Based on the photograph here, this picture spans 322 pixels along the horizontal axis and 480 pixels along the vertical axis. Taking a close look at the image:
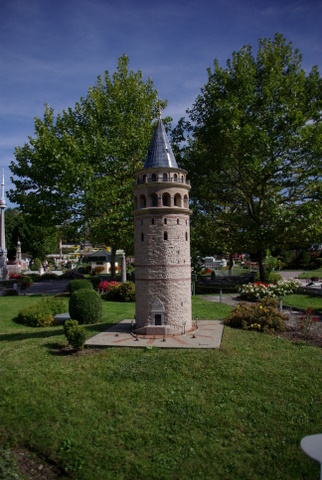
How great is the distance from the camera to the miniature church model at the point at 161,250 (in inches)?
696

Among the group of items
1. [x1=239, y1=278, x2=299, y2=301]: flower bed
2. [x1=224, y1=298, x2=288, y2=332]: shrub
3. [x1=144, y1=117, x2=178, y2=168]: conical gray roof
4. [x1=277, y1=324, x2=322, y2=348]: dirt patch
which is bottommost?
[x1=277, y1=324, x2=322, y2=348]: dirt patch

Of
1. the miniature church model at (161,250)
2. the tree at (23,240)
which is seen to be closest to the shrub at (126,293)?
the miniature church model at (161,250)

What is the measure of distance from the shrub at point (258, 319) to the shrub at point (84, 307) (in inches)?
288

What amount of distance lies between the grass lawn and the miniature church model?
2.68 meters

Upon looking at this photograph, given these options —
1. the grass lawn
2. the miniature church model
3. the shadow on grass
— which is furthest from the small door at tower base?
the shadow on grass

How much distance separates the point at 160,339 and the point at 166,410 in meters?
5.37

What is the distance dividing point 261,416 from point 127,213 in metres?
23.7

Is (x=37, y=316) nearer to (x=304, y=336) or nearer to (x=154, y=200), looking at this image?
(x=154, y=200)

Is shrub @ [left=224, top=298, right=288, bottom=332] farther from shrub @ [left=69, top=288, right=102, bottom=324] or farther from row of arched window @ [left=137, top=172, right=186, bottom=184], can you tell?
row of arched window @ [left=137, top=172, right=186, bottom=184]

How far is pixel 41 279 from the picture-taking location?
51.3 metres

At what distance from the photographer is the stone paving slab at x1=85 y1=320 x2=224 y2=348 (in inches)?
623

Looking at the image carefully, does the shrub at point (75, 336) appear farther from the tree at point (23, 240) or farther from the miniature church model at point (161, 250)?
the tree at point (23, 240)

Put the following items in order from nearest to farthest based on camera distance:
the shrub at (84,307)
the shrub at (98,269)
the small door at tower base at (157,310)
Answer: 1. the small door at tower base at (157,310)
2. the shrub at (84,307)
3. the shrub at (98,269)

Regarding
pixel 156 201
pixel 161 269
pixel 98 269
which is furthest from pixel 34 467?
pixel 98 269
